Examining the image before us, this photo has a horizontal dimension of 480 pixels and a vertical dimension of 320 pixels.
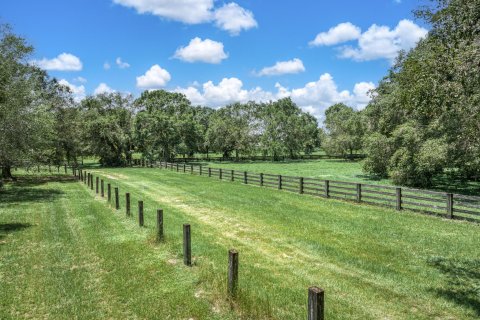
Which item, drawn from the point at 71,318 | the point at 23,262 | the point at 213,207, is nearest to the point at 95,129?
the point at 213,207

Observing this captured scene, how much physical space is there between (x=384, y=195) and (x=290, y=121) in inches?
2152

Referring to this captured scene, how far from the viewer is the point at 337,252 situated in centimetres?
915

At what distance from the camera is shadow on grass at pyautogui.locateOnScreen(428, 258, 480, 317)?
645 cm

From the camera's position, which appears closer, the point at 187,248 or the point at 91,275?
the point at 91,275

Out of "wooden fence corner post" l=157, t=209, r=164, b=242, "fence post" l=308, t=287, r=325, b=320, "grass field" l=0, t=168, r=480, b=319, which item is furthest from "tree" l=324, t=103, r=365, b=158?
"fence post" l=308, t=287, r=325, b=320

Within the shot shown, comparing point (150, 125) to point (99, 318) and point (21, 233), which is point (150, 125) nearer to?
point (21, 233)

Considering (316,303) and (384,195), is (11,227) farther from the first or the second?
(384,195)

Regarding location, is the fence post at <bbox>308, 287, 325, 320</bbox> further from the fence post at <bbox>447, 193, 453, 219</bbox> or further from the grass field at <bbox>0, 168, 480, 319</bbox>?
the fence post at <bbox>447, 193, 453, 219</bbox>

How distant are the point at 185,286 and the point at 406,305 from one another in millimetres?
4145

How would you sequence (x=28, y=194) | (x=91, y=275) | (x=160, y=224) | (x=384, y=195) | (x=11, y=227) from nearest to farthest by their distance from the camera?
(x=91, y=275), (x=160, y=224), (x=11, y=227), (x=384, y=195), (x=28, y=194)

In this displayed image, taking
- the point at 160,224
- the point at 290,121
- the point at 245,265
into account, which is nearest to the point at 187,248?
the point at 245,265

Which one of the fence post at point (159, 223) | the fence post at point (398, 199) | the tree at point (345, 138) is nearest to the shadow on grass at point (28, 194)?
the fence post at point (159, 223)

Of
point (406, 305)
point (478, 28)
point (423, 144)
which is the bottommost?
point (406, 305)

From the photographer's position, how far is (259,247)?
977 cm
